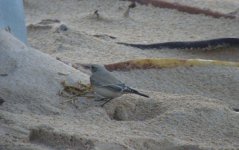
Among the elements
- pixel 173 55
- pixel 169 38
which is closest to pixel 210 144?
pixel 173 55

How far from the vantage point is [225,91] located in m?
4.05

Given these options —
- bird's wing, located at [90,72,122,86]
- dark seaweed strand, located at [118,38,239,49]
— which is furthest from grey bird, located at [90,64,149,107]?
dark seaweed strand, located at [118,38,239,49]

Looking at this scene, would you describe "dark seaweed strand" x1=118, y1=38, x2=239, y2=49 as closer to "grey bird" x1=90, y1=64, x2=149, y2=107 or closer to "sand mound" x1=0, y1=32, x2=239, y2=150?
"sand mound" x1=0, y1=32, x2=239, y2=150

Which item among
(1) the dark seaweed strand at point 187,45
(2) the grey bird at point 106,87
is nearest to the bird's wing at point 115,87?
(2) the grey bird at point 106,87

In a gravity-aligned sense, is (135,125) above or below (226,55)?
above

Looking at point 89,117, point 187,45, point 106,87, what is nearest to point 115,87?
point 106,87

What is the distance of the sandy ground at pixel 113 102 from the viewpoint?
3.03 m

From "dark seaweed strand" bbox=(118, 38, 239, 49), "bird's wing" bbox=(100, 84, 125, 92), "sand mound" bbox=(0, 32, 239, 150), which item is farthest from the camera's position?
"dark seaweed strand" bbox=(118, 38, 239, 49)

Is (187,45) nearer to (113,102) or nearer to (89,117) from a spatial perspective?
(113,102)

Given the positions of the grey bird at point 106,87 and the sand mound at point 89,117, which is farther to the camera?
the grey bird at point 106,87

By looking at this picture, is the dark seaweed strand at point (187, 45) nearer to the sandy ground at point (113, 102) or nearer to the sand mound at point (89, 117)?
the sandy ground at point (113, 102)

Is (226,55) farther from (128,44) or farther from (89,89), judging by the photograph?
(89,89)

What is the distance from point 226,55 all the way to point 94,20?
129cm

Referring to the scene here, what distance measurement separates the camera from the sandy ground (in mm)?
3033
